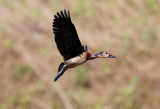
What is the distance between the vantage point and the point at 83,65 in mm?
10312

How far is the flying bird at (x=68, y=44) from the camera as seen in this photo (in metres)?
→ 5.77

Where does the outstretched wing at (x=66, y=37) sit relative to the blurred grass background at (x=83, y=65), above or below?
below

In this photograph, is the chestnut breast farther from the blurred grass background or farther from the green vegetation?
the green vegetation

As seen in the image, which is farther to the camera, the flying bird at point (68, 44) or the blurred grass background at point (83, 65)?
the blurred grass background at point (83, 65)

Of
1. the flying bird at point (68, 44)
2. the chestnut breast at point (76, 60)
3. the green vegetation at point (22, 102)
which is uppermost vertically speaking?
the green vegetation at point (22, 102)

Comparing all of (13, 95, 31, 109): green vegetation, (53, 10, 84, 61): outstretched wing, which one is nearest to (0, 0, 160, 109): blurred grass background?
(13, 95, 31, 109): green vegetation

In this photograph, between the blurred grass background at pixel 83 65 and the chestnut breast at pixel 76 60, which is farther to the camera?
the blurred grass background at pixel 83 65

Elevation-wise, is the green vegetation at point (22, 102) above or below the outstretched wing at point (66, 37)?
above

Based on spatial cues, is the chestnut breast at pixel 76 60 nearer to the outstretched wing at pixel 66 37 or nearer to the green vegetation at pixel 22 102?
the outstretched wing at pixel 66 37

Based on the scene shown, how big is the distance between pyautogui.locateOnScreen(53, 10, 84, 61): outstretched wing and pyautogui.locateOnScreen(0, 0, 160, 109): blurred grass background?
407 centimetres

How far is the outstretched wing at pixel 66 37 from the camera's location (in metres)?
5.79

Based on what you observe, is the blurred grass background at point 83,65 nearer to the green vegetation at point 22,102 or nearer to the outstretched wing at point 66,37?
the green vegetation at point 22,102

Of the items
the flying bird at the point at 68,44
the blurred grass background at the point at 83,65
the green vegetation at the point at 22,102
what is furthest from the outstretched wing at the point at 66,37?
the green vegetation at the point at 22,102

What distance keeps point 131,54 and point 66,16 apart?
5.11 meters
